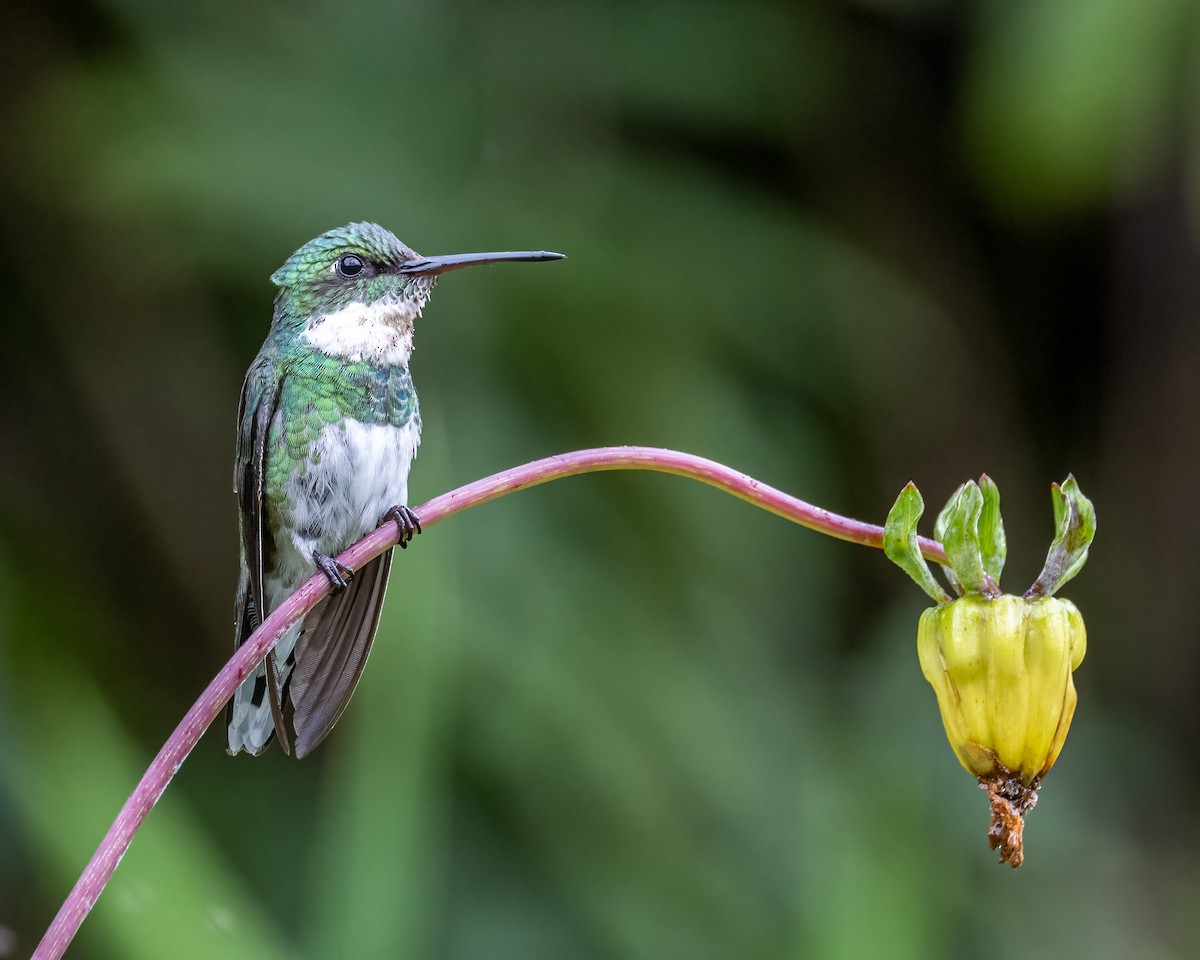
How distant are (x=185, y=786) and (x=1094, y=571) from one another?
2.55 m

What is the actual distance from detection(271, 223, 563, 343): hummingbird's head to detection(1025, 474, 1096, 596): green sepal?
83cm

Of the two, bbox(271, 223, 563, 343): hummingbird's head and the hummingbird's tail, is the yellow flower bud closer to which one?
the hummingbird's tail

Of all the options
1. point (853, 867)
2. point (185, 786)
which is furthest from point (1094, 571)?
point (185, 786)

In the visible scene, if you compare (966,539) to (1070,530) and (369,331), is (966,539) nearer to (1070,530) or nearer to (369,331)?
(1070,530)

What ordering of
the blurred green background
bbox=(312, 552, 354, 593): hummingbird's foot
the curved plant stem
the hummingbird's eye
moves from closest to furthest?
the curved plant stem
bbox=(312, 552, 354, 593): hummingbird's foot
the hummingbird's eye
the blurred green background

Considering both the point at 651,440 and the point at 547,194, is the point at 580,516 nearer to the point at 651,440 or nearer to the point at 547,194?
the point at 651,440

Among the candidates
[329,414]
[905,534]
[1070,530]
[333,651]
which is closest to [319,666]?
[333,651]

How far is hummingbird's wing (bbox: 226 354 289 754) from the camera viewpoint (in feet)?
5.51

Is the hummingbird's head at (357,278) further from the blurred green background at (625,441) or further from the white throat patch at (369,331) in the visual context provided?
the blurred green background at (625,441)

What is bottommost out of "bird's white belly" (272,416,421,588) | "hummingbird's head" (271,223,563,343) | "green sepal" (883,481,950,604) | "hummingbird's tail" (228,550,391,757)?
"hummingbird's tail" (228,550,391,757)

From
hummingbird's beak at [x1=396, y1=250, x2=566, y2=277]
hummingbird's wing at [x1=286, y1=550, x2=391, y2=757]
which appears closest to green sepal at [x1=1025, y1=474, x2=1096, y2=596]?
hummingbird's beak at [x1=396, y1=250, x2=566, y2=277]

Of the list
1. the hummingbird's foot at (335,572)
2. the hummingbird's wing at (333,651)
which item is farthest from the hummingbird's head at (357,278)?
the hummingbird's foot at (335,572)

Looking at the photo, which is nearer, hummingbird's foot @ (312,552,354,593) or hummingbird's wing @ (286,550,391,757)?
hummingbird's foot @ (312,552,354,593)

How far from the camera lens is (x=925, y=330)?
12.0 ft
